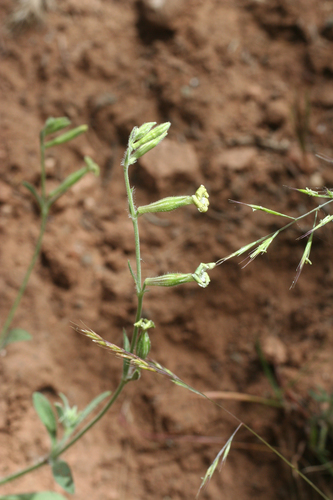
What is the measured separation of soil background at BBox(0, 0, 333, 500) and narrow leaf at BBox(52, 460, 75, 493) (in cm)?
57

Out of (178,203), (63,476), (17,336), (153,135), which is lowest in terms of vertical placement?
(63,476)

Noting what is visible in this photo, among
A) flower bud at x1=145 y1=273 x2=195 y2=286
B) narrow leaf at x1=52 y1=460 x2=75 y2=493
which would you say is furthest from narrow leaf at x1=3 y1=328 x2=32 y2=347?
flower bud at x1=145 y1=273 x2=195 y2=286

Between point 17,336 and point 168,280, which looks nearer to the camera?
point 168,280

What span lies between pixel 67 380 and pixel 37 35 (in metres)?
2.58

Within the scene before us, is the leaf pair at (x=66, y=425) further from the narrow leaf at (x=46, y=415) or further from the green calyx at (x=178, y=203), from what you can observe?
the green calyx at (x=178, y=203)

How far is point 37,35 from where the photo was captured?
10.6ft

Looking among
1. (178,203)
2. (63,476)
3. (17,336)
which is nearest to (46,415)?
(63,476)

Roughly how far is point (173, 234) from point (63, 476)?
1.65 meters

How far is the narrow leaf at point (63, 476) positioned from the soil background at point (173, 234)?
22.5 inches

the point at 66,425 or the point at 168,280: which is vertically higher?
the point at 168,280

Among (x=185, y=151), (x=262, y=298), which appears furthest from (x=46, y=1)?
(x=262, y=298)

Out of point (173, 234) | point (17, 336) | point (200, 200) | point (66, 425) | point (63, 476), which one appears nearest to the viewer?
point (200, 200)

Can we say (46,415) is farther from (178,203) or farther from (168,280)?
(178,203)

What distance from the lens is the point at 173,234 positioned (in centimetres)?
296
